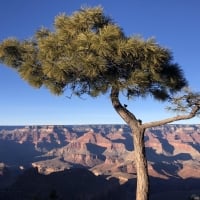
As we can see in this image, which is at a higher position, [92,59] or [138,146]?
[92,59]

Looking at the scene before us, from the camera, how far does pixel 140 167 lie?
10.9 meters

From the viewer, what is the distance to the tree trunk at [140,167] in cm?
1074

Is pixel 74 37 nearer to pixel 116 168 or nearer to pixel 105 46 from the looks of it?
pixel 105 46

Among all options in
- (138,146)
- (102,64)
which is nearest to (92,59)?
(102,64)

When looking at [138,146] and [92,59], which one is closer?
[92,59]

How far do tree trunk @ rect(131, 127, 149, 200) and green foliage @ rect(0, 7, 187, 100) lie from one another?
4.03ft

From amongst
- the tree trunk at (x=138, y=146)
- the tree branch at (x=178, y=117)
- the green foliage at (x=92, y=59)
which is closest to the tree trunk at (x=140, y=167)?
the tree trunk at (x=138, y=146)

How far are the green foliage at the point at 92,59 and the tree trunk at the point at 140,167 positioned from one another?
1.23 metres

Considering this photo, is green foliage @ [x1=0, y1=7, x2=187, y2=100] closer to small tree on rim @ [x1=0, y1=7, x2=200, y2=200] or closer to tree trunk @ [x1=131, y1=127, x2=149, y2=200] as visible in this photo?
small tree on rim @ [x1=0, y1=7, x2=200, y2=200]

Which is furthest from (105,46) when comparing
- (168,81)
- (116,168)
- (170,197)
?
(116,168)

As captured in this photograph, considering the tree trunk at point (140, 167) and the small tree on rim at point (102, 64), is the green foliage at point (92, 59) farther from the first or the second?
the tree trunk at point (140, 167)

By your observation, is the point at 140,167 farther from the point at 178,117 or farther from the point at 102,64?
the point at 102,64

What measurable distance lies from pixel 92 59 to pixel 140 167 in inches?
126

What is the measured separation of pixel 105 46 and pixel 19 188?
10182 cm
